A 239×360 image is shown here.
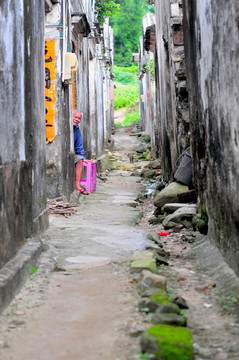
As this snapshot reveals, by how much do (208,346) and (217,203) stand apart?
6.38 feet

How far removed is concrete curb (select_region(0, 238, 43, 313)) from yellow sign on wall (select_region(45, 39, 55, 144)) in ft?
10.9

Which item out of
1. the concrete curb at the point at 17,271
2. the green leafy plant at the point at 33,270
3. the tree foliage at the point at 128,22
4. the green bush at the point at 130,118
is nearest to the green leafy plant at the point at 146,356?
the concrete curb at the point at 17,271

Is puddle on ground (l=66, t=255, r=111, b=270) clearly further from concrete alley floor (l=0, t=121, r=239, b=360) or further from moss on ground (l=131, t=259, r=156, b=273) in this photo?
moss on ground (l=131, t=259, r=156, b=273)

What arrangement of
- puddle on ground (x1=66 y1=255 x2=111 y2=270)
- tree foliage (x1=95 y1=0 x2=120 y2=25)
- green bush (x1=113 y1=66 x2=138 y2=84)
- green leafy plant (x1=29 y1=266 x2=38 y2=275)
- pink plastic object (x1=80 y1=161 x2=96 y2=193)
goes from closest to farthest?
green leafy plant (x1=29 y1=266 x2=38 y2=275)
puddle on ground (x1=66 y1=255 x2=111 y2=270)
pink plastic object (x1=80 y1=161 x2=96 y2=193)
tree foliage (x1=95 y1=0 x2=120 y2=25)
green bush (x1=113 y1=66 x2=138 y2=84)

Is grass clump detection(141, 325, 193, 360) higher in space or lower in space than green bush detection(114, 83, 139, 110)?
lower

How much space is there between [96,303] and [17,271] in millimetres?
668

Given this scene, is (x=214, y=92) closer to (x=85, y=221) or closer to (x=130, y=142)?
(x=85, y=221)

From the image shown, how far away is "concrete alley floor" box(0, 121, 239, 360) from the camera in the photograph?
2.66 meters

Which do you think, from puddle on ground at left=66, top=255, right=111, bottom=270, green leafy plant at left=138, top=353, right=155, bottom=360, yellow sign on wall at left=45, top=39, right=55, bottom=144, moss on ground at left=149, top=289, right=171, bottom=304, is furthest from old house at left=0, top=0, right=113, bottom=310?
green leafy plant at left=138, top=353, right=155, bottom=360

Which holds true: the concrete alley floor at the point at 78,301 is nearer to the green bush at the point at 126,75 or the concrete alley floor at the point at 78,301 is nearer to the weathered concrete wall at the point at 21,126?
the weathered concrete wall at the point at 21,126

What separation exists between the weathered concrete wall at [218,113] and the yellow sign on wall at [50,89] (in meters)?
2.52

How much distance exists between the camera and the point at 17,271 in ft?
12.1

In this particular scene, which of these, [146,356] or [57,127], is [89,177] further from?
[146,356]

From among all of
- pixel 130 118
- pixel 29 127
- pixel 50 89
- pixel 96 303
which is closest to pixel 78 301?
pixel 96 303
